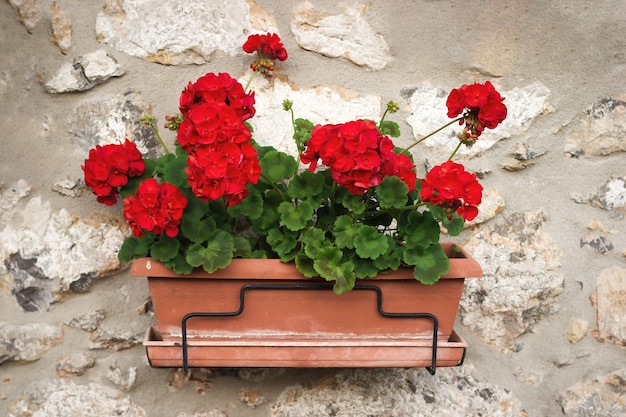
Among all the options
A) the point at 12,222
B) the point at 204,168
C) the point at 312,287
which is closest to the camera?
the point at 204,168

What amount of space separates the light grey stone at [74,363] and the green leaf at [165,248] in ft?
1.30

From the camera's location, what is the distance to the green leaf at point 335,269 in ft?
3.54

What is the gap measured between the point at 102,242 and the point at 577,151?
1.08 m

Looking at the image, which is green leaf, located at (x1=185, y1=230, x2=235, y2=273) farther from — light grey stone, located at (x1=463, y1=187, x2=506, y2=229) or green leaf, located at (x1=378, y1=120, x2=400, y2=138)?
light grey stone, located at (x1=463, y1=187, x2=506, y2=229)

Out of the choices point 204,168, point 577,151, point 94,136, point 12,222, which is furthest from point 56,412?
point 577,151

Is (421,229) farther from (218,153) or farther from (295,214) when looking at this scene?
(218,153)

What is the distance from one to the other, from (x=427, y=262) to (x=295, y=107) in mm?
472

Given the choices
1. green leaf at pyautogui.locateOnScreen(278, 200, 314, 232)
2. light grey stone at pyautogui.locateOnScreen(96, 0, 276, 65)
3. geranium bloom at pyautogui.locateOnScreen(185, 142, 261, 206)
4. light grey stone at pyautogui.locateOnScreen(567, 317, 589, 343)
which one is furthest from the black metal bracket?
light grey stone at pyautogui.locateOnScreen(96, 0, 276, 65)

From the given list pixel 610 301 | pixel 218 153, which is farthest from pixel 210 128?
pixel 610 301

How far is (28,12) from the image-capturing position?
128 centimetres

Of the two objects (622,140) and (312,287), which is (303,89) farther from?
(622,140)

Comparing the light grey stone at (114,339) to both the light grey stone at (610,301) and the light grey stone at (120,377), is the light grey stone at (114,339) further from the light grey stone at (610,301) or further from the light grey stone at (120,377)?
the light grey stone at (610,301)

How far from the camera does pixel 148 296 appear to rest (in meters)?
1.34

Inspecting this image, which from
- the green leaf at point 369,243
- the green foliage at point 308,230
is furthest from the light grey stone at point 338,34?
the green leaf at point 369,243
